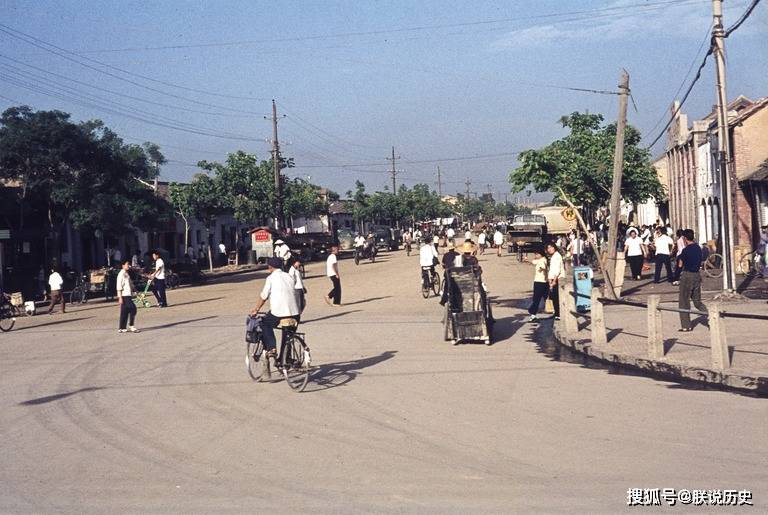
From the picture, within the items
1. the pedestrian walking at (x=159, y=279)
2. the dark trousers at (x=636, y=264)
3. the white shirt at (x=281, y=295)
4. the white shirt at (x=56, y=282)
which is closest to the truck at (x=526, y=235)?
the dark trousers at (x=636, y=264)

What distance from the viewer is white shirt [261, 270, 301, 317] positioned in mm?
11547

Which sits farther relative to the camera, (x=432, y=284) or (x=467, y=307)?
(x=432, y=284)

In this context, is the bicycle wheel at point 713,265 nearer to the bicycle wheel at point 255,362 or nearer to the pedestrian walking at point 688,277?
the pedestrian walking at point 688,277

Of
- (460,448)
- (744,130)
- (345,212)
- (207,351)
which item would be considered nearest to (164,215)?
(744,130)

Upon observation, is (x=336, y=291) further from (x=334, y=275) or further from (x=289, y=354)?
(x=289, y=354)

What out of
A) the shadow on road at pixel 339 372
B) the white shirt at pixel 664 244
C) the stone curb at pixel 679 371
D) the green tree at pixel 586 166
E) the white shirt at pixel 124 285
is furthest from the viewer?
the green tree at pixel 586 166

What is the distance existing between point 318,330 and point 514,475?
12123 millimetres

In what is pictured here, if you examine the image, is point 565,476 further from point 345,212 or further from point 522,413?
point 345,212

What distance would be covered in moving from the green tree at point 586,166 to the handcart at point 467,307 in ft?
77.8

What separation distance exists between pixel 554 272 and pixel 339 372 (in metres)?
7.03

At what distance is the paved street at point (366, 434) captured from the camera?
21.1ft

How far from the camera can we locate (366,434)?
8.47 metres

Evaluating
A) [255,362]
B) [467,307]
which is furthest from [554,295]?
[255,362]

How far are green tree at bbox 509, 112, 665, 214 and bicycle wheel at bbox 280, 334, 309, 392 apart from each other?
2853 cm
